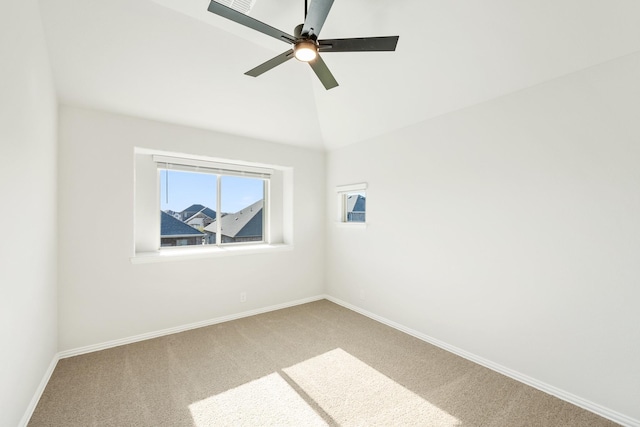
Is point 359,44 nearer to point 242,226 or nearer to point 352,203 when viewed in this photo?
point 352,203

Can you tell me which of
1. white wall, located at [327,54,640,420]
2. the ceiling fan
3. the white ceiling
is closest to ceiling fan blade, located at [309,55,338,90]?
the ceiling fan

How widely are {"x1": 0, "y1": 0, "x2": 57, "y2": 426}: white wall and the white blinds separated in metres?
1.01

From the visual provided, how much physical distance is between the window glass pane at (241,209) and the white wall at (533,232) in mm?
1940

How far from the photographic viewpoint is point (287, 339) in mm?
2900

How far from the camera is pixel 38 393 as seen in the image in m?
1.94

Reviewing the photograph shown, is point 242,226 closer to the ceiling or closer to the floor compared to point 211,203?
closer to the floor

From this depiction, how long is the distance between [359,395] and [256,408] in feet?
2.41

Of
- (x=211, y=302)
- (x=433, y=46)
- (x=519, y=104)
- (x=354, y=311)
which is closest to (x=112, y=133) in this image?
(x=211, y=302)

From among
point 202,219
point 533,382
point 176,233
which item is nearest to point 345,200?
point 202,219

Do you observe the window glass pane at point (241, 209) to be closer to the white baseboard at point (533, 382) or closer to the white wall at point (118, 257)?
the white wall at point (118, 257)

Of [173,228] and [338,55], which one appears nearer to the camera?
[338,55]

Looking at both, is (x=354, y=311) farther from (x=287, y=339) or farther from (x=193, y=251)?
(x=193, y=251)

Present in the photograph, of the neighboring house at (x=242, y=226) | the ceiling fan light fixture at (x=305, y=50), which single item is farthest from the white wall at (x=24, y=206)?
the neighboring house at (x=242, y=226)

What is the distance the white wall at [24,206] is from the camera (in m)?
1.41
